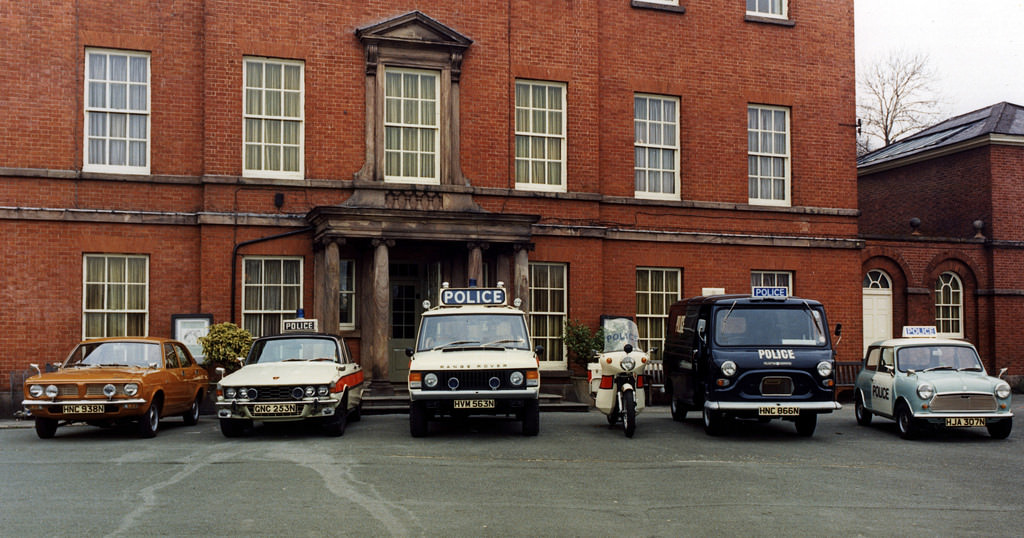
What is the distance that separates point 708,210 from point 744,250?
1.32m

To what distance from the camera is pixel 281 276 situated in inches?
775

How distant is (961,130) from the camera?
28.5m

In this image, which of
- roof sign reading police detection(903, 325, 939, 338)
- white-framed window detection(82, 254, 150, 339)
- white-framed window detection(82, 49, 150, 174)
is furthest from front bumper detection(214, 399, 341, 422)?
roof sign reading police detection(903, 325, 939, 338)

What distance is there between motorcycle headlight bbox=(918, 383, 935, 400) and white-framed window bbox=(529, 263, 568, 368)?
841 centimetres

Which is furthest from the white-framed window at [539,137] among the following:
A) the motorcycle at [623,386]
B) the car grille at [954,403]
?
the car grille at [954,403]

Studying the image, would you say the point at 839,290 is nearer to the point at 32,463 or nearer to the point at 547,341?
the point at 547,341

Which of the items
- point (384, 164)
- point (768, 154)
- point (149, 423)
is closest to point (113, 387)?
point (149, 423)

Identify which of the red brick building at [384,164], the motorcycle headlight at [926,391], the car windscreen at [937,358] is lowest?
the motorcycle headlight at [926,391]

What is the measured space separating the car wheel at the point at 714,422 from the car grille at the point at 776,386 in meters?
0.74

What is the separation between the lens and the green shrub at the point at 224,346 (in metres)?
18.0

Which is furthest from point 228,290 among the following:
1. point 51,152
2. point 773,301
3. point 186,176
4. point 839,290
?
point 839,290

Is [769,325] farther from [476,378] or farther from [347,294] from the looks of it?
[347,294]

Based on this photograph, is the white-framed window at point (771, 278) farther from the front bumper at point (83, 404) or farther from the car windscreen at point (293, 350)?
the front bumper at point (83, 404)

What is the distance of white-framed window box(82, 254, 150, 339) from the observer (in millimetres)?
18844
